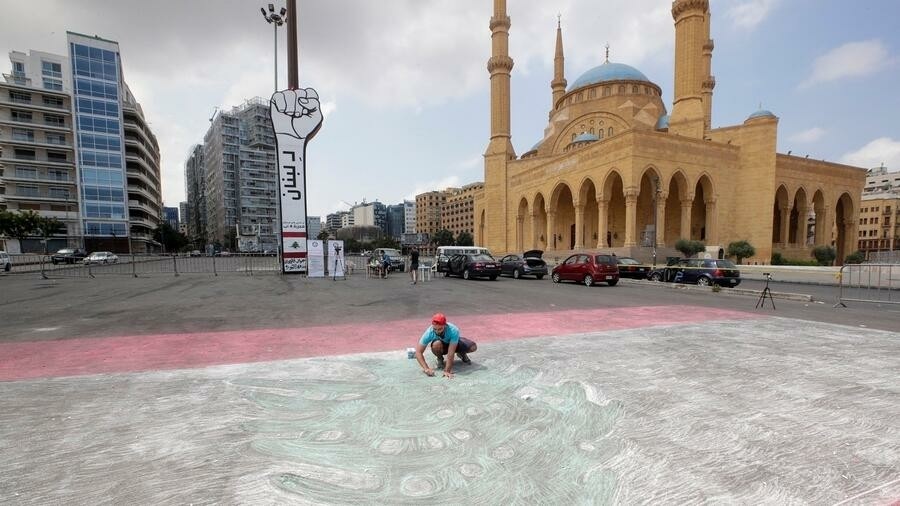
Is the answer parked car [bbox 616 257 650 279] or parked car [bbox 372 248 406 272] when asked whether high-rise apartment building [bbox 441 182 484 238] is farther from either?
parked car [bbox 616 257 650 279]

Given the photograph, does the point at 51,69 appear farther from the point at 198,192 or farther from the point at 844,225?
the point at 844,225

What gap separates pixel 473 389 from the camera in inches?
173

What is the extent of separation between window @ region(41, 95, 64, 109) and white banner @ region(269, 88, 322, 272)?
52.9m

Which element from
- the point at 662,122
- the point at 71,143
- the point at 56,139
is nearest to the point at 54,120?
the point at 56,139

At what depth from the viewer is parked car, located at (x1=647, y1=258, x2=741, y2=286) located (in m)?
16.9

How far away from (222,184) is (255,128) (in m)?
15.2

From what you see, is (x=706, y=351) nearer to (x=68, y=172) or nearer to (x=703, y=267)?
(x=703, y=267)

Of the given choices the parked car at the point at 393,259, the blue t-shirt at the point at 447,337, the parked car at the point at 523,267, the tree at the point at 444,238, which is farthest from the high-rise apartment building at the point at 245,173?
the blue t-shirt at the point at 447,337

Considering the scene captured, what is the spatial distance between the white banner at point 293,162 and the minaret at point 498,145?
31104 millimetres

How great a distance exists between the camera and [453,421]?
3.57 m

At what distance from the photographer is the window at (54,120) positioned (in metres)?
50.9

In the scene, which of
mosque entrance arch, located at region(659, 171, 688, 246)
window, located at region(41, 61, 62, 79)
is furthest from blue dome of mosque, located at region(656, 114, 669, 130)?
window, located at region(41, 61, 62, 79)

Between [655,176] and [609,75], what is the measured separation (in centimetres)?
2665

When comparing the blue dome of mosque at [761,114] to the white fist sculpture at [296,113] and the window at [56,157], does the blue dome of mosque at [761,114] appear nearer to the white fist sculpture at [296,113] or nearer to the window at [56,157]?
the white fist sculpture at [296,113]
